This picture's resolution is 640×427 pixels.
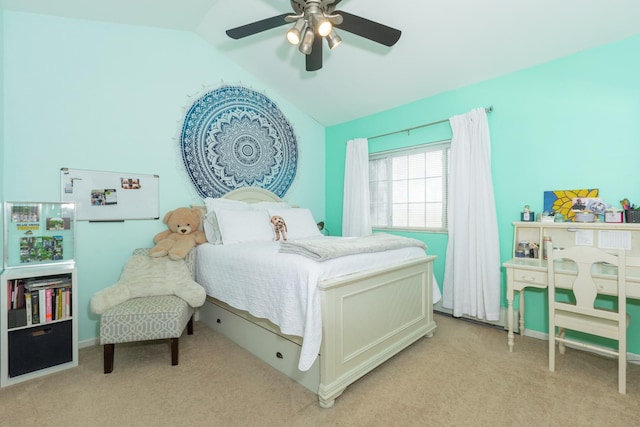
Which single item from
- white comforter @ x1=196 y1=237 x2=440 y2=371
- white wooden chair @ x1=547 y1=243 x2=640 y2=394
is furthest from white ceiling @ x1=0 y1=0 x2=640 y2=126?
white comforter @ x1=196 y1=237 x2=440 y2=371

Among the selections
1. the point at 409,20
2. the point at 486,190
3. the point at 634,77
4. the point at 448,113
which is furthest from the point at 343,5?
the point at 634,77

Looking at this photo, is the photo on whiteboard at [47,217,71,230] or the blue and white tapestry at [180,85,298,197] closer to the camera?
the photo on whiteboard at [47,217,71,230]

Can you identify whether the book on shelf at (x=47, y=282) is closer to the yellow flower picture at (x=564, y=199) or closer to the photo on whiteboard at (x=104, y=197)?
the photo on whiteboard at (x=104, y=197)

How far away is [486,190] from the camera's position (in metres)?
2.74

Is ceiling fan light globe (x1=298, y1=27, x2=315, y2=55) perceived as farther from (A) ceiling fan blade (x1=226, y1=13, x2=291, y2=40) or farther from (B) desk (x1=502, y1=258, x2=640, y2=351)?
(B) desk (x1=502, y1=258, x2=640, y2=351)

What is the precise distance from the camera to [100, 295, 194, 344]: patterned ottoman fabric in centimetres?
194

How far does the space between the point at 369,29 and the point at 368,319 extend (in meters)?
1.81

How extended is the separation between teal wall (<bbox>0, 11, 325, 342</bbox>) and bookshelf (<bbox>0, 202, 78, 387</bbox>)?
12cm

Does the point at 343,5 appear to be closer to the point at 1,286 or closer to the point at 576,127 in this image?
the point at 576,127

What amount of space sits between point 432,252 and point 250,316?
208 centimetres

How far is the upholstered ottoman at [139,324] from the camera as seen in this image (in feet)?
6.37

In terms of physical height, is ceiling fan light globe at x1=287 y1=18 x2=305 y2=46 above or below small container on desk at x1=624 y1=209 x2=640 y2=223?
above

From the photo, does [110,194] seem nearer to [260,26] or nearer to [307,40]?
[260,26]

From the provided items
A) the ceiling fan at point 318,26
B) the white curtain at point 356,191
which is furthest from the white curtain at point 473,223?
the ceiling fan at point 318,26
